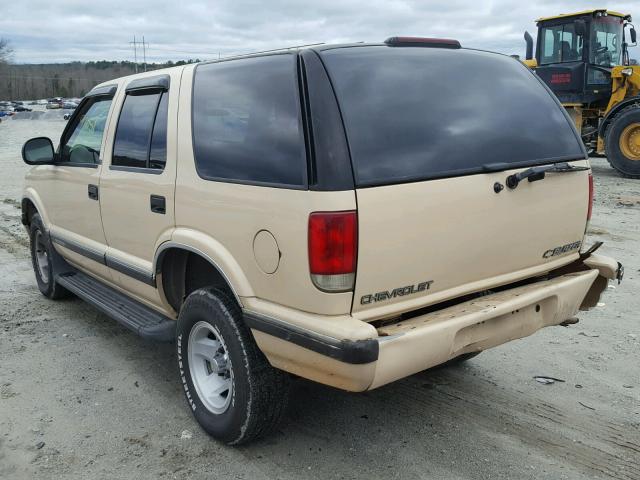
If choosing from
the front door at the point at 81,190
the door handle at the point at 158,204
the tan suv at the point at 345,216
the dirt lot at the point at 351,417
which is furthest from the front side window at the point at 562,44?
the door handle at the point at 158,204

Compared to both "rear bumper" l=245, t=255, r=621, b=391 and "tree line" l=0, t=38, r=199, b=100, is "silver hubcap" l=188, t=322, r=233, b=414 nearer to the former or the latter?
"rear bumper" l=245, t=255, r=621, b=391

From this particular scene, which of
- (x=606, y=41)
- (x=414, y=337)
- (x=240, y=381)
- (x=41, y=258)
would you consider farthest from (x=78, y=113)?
(x=606, y=41)

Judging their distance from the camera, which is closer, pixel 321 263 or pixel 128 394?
pixel 321 263

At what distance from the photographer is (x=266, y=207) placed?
277 centimetres

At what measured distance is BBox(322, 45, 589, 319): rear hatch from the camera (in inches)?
106

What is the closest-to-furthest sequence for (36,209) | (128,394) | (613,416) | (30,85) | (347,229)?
(347,229) → (613,416) → (128,394) → (36,209) → (30,85)

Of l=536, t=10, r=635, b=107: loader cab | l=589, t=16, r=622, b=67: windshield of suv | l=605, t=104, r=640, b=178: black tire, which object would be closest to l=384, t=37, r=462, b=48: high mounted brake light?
l=605, t=104, r=640, b=178: black tire

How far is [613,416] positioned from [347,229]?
6.83 feet

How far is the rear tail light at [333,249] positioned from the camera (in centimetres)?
256

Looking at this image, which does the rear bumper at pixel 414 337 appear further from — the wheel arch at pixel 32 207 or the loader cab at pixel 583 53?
the loader cab at pixel 583 53

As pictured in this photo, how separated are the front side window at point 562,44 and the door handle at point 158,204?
13467 millimetres

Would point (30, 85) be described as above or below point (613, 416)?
above

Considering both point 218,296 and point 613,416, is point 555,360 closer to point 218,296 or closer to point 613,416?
point 613,416

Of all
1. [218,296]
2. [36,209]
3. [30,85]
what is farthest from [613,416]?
[30,85]
